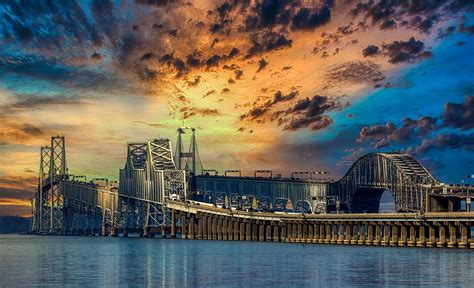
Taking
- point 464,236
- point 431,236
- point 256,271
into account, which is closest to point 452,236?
point 464,236

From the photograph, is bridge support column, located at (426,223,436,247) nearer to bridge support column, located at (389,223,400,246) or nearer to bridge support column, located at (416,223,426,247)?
bridge support column, located at (416,223,426,247)

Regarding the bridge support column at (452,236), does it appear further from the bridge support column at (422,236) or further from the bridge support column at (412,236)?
the bridge support column at (412,236)

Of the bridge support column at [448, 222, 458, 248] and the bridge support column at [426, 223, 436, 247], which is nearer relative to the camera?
the bridge support column at [448, 222, 458, 248]

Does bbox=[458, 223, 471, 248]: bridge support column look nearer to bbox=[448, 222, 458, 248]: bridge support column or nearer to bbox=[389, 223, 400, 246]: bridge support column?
bbox=[448, 222, 458, 248]: bridge support column

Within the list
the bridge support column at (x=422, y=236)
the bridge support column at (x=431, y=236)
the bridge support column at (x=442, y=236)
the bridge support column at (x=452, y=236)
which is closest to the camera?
the bridge support column at (x=452, y=236)

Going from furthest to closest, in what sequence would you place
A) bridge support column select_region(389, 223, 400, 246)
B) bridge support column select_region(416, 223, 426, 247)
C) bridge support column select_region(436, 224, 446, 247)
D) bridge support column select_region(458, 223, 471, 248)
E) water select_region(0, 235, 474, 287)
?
bridge support column select_region(389, 223, 400, 246), bridge support column select_region(416, 223, 426, 247), bridge support column select_region(436, 224, 446, 247), bridge support column select_region(458, 223, 471, 248), water select_region(0, 235, 474, 287)

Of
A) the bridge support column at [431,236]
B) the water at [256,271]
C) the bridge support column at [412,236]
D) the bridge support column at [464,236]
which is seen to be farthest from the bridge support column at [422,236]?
the water at [256,271]

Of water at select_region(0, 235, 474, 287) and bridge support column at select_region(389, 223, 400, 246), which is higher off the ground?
bridge support column at select_region(389, 223, 400, 246)

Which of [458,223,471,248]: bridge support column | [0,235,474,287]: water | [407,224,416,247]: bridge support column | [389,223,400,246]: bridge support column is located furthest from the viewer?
[389,223,400,246]: bridge support column

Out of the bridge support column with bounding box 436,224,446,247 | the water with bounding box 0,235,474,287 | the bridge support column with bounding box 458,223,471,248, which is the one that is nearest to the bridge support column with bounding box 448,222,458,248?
the bridge support column with bounding box 458,223,471,248

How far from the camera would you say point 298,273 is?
4281 inches

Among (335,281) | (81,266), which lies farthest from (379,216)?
(335,281)

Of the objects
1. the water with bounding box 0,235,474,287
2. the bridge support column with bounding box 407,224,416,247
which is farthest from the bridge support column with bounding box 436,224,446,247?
the water with bounding box 0,235,474,287

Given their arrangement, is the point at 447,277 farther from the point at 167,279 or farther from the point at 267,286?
the point at 167,279
